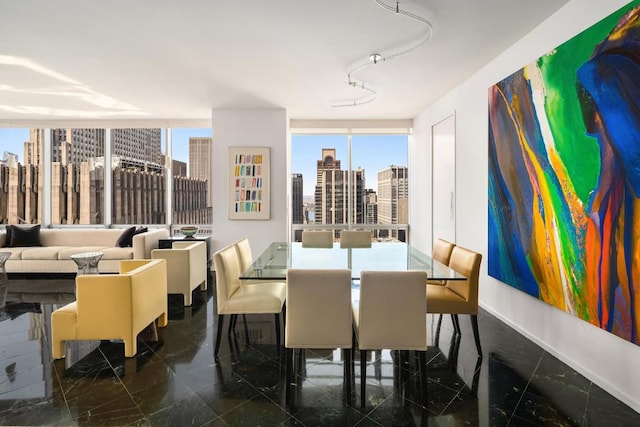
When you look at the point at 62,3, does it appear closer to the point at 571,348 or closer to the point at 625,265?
the point at 625,265

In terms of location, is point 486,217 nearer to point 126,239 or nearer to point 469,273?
point 469,273

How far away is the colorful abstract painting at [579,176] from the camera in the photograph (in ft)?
6.88

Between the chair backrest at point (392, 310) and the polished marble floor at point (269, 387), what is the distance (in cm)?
38

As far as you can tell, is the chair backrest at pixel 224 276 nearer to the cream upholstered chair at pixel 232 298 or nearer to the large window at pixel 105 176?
the cream upholstered chair at pixel 232 298

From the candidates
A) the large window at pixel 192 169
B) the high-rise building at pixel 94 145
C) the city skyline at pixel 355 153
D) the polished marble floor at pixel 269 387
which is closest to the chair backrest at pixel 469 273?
the polished marble floor at pixel 269 387

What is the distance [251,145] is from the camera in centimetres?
573

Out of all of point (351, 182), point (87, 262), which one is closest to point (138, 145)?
point (87, 262)

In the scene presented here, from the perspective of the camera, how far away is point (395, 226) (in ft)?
22.5

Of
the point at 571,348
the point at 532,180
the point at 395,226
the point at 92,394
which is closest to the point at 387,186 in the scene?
the point at 395,226

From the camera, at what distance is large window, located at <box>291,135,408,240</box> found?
6.72 meters

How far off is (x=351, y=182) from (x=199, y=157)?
2.96 m

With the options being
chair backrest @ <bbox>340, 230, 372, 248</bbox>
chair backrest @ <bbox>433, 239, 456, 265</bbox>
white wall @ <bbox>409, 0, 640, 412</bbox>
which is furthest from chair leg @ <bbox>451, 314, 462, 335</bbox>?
chair backrest @ <bbox>340, 230, 372, 248</bbox>

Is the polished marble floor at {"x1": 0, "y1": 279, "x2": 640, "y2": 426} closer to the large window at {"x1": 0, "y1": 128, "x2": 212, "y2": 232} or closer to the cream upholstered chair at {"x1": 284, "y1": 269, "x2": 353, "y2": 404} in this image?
the cream upholstered chair at {"x1": 284, "y1": 269, "x2": 353, "y2": 404}

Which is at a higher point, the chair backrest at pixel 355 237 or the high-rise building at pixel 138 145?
the high-rise building at pixel 138 145
